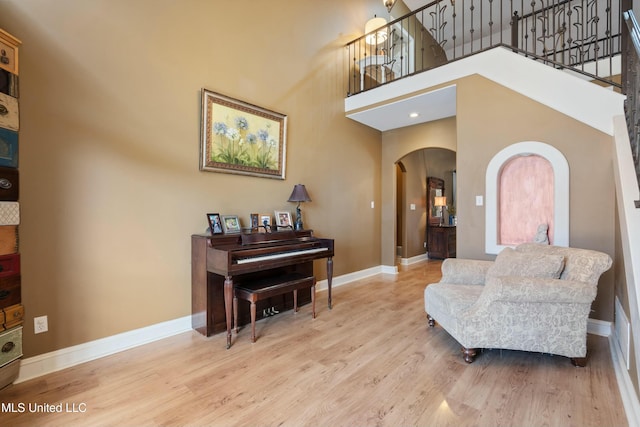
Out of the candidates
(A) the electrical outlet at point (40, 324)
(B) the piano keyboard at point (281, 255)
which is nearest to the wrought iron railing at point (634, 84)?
(B) the piano keyboard at point (281, 255)

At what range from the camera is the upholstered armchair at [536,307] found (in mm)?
1953

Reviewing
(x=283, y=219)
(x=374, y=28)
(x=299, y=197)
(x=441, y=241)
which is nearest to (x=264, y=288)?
(x=283, y=219)

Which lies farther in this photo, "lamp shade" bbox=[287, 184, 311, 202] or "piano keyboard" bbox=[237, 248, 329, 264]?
"lamp shade" bbox=[287, 184, 311, 202]

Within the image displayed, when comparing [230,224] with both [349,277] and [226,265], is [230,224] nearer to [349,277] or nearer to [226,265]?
[226,265]

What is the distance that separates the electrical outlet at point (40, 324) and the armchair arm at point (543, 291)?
316 cm

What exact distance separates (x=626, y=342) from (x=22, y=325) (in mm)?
4004

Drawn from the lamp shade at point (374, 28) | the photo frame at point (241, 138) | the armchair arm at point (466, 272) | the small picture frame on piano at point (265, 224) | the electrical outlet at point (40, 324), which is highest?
the lamp shade at point (374, 28)

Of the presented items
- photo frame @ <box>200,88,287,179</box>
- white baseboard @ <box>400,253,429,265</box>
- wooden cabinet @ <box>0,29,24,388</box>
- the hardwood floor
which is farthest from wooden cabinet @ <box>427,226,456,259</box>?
wooden cabinet @ <box>0,29,24,388</box>

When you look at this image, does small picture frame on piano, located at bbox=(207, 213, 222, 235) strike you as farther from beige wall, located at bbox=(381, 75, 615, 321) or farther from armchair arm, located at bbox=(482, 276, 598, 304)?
beige wall, located at bbox=(381, 75, 615, 321)

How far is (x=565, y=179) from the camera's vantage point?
2.81 meters

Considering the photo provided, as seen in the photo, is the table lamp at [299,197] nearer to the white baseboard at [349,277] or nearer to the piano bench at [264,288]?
the piano bench at [264,288]

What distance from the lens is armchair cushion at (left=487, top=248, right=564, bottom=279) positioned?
83.3 inches

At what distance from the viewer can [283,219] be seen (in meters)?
3.48

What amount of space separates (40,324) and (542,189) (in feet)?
14.9
